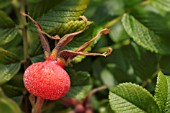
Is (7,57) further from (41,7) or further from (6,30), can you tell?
(41,7)

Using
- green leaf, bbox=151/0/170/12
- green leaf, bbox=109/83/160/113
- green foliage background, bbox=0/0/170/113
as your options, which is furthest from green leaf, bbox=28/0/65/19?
green leaf, bbox=151/0/170/12

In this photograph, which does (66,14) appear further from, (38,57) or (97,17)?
(97,17)

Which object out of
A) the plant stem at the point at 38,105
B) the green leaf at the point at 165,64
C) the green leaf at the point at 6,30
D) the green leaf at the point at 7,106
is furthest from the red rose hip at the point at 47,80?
the green leaf at the point at 165,64

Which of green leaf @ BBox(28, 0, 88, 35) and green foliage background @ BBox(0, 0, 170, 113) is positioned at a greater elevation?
green leaf @ BBox(28, 0, 88, 35)

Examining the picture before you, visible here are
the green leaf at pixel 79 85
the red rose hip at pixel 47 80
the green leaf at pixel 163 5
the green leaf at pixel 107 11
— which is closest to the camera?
the red rose hip at pixel 47 80

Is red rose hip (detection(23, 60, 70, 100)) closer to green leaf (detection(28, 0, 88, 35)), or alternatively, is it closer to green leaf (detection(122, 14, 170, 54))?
green leaf (detection(28, 0, 88, 35))

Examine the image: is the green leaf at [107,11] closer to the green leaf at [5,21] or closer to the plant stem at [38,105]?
the green leaf at [5,21]
